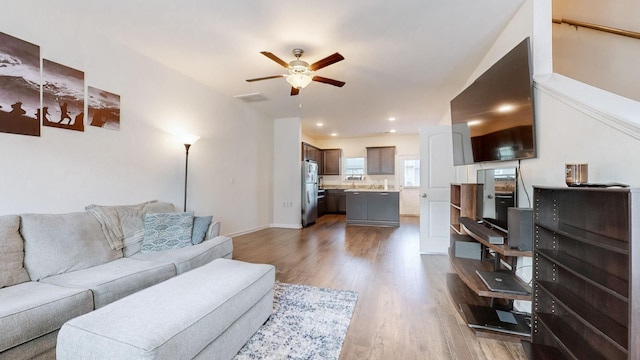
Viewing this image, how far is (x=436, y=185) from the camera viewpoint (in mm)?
3916

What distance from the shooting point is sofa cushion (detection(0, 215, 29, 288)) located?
1646mm

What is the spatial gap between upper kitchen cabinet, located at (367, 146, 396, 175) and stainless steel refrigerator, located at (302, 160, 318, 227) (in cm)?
232

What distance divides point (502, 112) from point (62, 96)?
13.5 ft

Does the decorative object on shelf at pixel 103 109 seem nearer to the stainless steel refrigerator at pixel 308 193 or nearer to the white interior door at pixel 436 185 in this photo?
the stainless steel refrigerator at pixel 308 193

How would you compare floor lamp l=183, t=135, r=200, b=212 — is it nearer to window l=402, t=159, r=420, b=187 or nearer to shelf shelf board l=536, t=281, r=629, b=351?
shelf shelf board l=536, t=281, r=629, b=351

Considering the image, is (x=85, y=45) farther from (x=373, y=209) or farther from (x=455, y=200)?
(x=373, y=209)

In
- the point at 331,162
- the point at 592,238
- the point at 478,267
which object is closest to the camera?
the point at 592,238

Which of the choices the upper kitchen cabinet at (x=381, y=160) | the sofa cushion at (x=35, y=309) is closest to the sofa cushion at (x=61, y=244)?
the sofa cushion at (x=35, y=309)

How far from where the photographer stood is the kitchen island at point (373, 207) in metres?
6.15

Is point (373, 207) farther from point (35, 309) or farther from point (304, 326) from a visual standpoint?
point (35, 309)

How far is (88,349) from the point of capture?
1057 mm

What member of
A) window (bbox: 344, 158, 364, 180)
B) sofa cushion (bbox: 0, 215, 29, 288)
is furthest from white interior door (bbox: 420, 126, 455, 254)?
window (bbox: 344, 158, 364, 180)

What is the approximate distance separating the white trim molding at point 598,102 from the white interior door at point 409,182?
6.23 metres

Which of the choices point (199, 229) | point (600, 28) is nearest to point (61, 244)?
point (199, 229)
